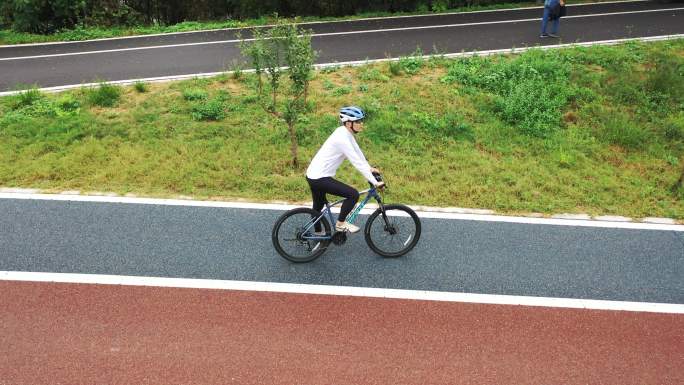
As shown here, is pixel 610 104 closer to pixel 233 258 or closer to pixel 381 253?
pixel 381 253

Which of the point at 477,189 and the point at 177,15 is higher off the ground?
the point at 177,15

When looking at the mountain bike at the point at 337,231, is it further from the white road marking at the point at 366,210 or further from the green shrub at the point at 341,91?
the green shrub at the point at 341,91

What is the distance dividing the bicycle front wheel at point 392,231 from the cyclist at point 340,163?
0.78 feet

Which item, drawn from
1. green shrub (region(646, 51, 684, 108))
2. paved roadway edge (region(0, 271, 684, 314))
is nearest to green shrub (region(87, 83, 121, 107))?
paved roadway edge (region(0, 271, 684, 314))

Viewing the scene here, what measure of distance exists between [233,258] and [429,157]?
431 cm

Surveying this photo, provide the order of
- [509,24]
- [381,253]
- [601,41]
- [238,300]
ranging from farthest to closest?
[509,24], [601,41], [381,253], [238,300]

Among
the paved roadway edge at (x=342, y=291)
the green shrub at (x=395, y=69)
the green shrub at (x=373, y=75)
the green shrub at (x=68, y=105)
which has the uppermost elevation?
the green shrub at (x=395, y=69)

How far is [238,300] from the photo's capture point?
5469 millimetres

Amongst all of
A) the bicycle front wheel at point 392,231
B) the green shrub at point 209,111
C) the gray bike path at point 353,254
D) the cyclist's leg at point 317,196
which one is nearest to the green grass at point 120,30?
the green shrub at point 209,111

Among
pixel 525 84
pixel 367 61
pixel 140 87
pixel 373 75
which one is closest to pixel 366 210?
pixel 373 75

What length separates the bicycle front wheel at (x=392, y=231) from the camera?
621 cm

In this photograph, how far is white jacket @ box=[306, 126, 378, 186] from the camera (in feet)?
18.7

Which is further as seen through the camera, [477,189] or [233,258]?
[477,189]

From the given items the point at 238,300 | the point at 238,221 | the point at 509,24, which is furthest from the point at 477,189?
the point at 509,24
